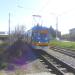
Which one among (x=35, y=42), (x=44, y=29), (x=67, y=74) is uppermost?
(x=44, y=29)

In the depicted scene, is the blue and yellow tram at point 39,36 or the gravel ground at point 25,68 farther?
the blue and yellow tram at point 39,36

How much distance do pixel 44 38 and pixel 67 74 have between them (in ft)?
38.1

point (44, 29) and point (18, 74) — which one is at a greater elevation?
point (44, 29)

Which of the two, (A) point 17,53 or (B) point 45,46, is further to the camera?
(B) point 45,46

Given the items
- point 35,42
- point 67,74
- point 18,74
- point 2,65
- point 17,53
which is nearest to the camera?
point 18,74

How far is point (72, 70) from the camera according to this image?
12.2m

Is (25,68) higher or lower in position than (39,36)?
lower

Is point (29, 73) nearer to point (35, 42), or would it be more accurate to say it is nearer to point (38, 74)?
point (38, 74)

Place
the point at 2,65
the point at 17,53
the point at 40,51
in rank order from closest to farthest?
1. the point at 2,65
2. the point at 17,53
3. the point at 40,51

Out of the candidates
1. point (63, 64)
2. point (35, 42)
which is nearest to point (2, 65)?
point (63, 64)

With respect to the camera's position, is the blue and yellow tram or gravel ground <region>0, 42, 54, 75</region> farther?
the blue and yellow tram

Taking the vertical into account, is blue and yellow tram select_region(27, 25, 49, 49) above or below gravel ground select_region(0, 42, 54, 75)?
above

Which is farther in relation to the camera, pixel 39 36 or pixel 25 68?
pixel 39 36

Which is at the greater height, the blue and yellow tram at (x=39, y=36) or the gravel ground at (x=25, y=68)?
the blue and yellow tram at (x=39, y=36)
